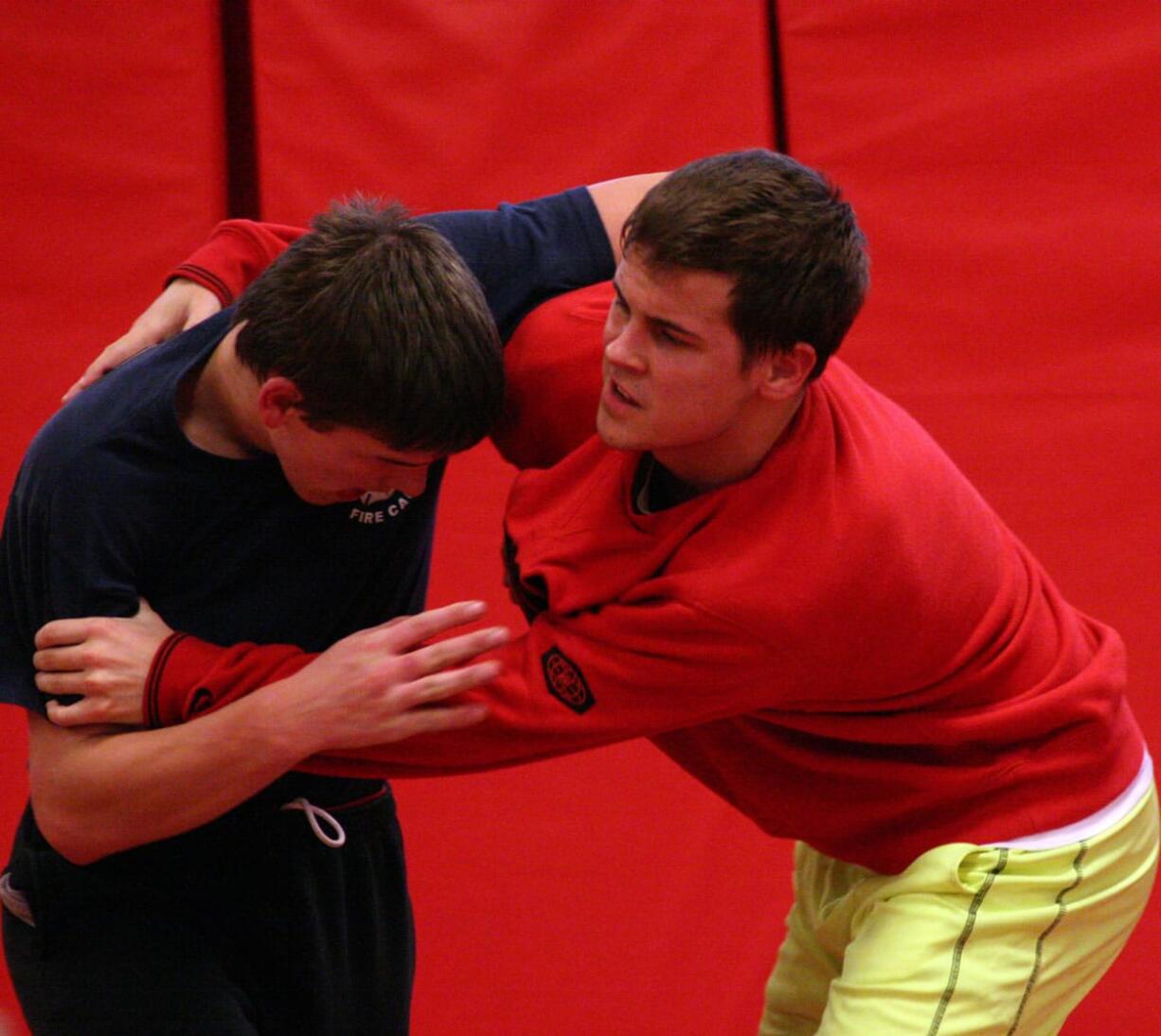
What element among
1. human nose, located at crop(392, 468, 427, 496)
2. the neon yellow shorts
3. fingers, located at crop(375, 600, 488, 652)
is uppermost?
human nose, located at crop(392, 468, 427, 496)

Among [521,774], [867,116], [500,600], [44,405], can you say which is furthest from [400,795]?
[867,116]

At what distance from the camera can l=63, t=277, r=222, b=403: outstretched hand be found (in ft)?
5.28

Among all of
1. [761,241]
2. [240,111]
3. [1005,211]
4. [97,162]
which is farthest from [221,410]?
[1005,211]

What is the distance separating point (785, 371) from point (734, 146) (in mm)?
1659

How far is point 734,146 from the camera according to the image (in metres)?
2.96

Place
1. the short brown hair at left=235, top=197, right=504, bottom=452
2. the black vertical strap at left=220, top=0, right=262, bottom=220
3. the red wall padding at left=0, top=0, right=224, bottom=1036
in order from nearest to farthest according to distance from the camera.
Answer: the short brown hair at left=235, top=197, right=504, bottom=452, the red wall padding at left=0, top=0, right=224, bottom=1036, the black vertical strap at left=220, top=0, right=262, bottom=220

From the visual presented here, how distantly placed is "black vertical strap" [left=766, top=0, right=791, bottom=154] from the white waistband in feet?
5.42

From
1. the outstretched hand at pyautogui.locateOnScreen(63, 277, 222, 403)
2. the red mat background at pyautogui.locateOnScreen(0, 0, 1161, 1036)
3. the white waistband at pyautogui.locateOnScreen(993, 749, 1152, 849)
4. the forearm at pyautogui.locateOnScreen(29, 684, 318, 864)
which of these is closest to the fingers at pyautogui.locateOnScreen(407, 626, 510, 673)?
the forearm at pyautogui.locateOnScreen(29, 684, 318, 864)

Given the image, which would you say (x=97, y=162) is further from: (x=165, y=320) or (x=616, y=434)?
(x=616, y=434)

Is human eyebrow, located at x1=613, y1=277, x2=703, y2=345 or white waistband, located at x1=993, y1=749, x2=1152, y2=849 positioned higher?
human eyebrow, located at x1=613, y1=277, x2=703, y2=345

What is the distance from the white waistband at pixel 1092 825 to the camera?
1.60 m

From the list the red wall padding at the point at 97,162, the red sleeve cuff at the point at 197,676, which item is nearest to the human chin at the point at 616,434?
the red sleeve cuff at the point at 197,676

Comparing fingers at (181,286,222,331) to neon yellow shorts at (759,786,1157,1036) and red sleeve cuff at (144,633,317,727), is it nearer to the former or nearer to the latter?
red sleeve cuff at (144,633,317,727)

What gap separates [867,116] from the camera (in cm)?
298
